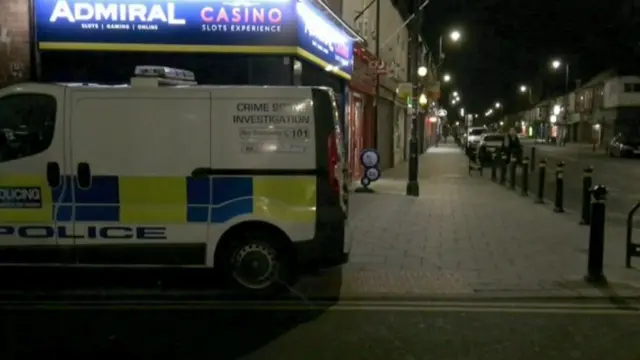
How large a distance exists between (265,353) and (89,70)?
978cm

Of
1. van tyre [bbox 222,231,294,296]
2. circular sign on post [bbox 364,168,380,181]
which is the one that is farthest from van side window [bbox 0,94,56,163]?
circular sign on post [bbox 364,168,380,181]

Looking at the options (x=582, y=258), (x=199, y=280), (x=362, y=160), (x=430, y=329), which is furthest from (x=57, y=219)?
(x=362, y=160)

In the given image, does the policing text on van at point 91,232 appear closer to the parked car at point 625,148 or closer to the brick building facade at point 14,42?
the brick building facade at point 14,42

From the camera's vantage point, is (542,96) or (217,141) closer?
(217,141)

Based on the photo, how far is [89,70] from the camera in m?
14.8

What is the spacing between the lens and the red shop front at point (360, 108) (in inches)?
875

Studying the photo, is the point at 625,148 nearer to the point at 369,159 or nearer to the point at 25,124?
the point at 369,159

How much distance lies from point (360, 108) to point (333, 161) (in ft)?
55.5

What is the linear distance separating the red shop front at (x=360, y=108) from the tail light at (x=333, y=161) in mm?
12683

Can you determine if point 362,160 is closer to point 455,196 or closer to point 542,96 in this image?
point 455,196

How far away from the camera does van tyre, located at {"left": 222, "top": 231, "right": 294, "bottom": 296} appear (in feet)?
27.8

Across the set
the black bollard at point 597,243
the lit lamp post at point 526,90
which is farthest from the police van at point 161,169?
the lit lamp post at point 526,90

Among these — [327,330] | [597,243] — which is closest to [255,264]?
[327,330]

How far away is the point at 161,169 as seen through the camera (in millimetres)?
8211
